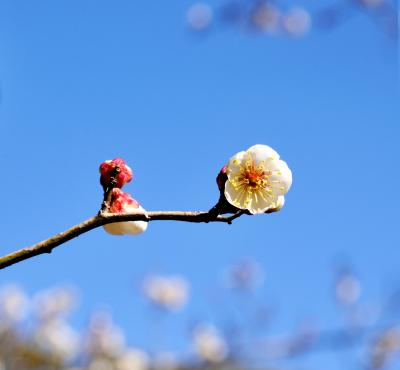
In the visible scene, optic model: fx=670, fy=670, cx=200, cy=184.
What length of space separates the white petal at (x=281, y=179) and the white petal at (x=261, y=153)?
27mm

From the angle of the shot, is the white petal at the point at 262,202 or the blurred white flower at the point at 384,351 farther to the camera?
the blurred white flower at the point at 384,351

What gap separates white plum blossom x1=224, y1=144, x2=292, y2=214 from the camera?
4.34 feet

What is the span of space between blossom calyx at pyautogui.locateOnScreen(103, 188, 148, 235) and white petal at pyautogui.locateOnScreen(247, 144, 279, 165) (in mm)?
300

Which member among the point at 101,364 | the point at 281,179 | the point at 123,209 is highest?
the point at 101,364

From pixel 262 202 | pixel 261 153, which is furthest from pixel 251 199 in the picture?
pixel 261 153

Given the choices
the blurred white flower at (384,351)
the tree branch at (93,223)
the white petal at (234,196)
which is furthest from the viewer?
the blurred white flower at (384,351)

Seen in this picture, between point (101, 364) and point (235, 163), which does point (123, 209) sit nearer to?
point (235, 163)

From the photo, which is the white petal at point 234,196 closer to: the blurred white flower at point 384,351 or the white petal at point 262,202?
the white petal at point 262,202

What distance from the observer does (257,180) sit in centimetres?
149

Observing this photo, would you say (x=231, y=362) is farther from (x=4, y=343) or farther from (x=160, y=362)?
(x=4, y=343)

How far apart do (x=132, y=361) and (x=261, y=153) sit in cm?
886

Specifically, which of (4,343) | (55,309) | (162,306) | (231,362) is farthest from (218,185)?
(55,309)

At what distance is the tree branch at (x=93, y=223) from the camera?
1036 millimetres

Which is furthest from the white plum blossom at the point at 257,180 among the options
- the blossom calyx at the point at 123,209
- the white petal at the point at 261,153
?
the blossom calyx at the point at 123,209
